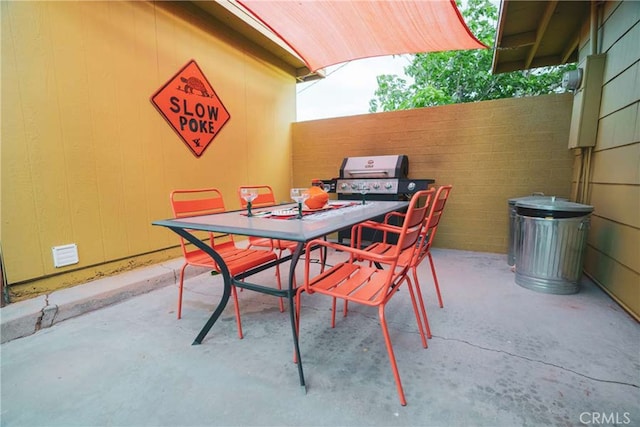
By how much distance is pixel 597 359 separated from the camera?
5.01 ft

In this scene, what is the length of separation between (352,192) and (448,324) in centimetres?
222

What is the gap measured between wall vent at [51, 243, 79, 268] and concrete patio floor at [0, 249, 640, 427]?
0.52 m

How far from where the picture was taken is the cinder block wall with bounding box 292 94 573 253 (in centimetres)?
339

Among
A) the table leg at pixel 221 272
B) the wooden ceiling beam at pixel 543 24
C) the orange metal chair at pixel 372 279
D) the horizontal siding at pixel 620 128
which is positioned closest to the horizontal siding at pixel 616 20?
the wooden ceiling beam at pixel 543 24

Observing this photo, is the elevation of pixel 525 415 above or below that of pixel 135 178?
below

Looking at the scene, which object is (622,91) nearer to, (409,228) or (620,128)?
(620,128)

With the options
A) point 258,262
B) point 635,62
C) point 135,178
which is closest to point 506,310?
point 258,262

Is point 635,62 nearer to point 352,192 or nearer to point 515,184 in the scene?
point 515,184

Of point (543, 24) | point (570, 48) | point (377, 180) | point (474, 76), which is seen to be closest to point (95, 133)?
point (377, 180)

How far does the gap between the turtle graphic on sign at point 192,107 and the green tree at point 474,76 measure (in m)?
7.64

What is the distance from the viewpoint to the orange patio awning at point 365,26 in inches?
95.6

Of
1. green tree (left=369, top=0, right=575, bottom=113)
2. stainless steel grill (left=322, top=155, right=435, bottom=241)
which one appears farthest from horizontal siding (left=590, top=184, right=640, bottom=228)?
green tree (left=369, top=0, right=575, bottom=113)

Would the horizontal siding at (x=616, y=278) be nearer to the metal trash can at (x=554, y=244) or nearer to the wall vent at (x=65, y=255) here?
the metal trash can at (x=554, y=244)

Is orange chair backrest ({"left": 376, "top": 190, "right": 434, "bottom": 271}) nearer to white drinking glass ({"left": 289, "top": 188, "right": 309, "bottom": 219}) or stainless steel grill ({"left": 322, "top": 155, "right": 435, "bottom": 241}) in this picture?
white drinking glass ({"left": 289, "top": 188, "right": 309, "bottom": 219})
